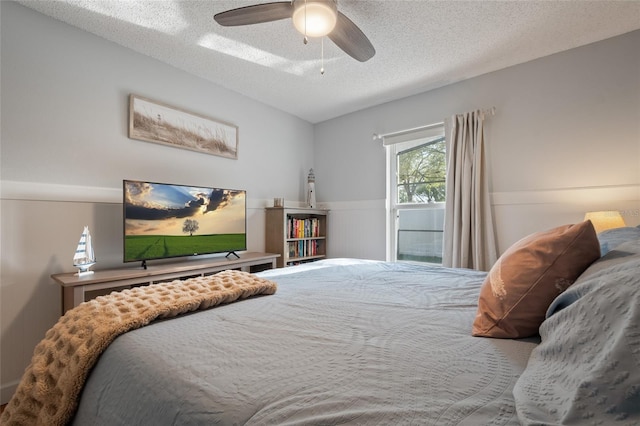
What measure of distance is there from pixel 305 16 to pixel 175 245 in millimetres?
1975

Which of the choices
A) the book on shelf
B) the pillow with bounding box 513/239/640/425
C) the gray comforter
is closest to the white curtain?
the book on shelf

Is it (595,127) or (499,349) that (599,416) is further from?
(595,127)

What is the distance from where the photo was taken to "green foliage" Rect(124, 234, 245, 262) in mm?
2213

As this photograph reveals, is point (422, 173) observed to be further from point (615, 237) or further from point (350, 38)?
point (615, 237)

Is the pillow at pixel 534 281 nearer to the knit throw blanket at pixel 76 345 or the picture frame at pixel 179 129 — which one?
the knit throw blanket at pixel 76 345

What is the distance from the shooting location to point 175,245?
2.47 meters

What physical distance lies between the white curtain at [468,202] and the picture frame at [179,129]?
2310 millimetres

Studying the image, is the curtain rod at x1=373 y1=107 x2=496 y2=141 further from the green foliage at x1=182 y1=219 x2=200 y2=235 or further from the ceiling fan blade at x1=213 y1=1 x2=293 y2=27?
the green foliage at x1=182 y1=219 x2=200 y2=235

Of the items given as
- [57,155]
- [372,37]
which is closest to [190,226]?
[57,155]

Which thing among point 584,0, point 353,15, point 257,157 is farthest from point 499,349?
point 257,157

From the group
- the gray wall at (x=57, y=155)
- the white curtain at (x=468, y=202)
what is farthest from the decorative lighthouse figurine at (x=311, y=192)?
the white curtain at (x=468, y=202)

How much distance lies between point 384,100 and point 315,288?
2.74 metres

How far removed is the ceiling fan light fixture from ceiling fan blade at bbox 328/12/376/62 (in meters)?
0.06

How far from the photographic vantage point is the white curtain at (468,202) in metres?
2.72
